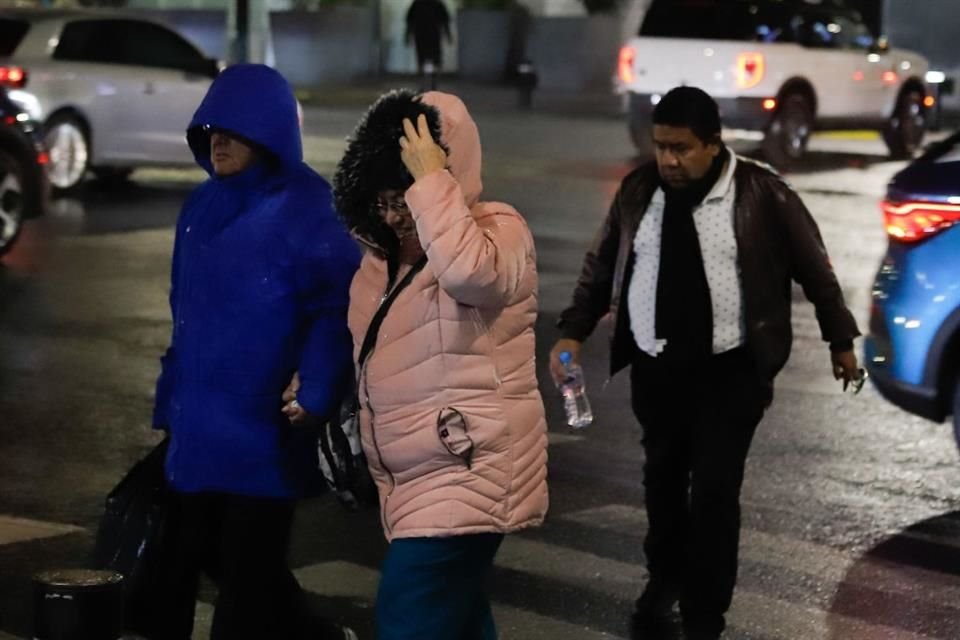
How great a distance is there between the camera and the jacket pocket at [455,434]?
394 centimetres

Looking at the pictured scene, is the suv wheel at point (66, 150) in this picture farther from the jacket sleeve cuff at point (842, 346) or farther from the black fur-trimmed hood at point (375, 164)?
the black fur-trimmed hood at point (375, 164)

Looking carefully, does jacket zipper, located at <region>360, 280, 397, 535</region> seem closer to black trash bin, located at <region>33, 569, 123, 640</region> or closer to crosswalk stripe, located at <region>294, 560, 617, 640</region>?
black trash bin, located at <region>33, 569, 123, 640</region>

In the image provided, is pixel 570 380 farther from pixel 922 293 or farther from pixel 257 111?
pixel 922 293

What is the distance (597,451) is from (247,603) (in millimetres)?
3726

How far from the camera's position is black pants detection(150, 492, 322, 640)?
14.7ft

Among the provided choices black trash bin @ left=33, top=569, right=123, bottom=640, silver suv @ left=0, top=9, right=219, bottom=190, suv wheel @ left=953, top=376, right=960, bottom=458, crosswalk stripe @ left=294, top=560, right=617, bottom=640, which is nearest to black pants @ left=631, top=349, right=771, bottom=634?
crosswalk stripe @ left=294, top=560, right=617, bottom=640

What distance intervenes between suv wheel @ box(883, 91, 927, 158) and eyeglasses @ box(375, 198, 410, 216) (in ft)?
66.2

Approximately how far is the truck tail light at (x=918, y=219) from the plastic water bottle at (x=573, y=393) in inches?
78.9

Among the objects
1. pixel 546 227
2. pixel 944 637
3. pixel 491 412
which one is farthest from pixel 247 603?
pixel 546 227

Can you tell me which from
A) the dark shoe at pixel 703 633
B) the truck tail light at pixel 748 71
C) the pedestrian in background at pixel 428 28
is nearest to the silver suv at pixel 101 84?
the truck tail light at pixel 748 71

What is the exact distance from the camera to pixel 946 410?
281 inches

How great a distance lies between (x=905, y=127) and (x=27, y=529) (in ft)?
61.3

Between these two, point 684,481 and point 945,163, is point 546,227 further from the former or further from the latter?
point 684,481

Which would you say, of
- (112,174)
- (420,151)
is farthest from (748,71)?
(420,151)
